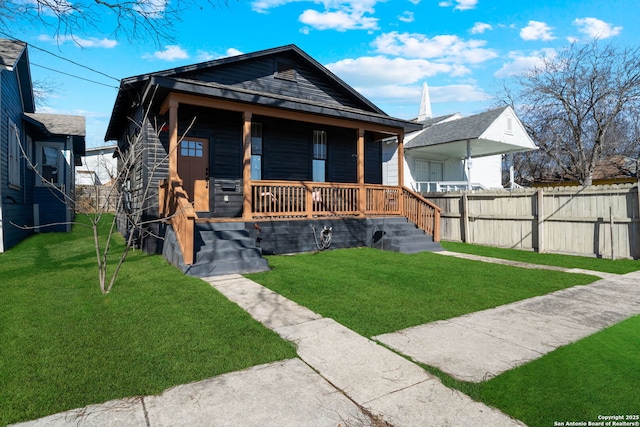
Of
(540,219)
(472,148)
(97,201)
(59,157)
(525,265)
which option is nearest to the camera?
(97,201)

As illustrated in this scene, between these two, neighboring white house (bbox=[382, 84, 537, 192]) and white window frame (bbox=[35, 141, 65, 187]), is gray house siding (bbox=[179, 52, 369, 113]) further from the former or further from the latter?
white window frame (bbox=[35, 141, 65, 187])

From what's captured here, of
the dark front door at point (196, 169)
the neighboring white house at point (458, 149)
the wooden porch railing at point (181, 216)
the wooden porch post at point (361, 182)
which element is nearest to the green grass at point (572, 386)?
the wooden porch railing at point (181, 216)

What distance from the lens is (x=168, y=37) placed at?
26.3 feet

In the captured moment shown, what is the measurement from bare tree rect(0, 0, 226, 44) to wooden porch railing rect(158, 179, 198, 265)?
332 cm

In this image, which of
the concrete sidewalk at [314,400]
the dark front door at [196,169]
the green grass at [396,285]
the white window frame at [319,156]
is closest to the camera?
the concrete sidewalk at [314,400]

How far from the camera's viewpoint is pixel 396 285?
Result: 5824 millimetres

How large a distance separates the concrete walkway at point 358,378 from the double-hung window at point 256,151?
675cm

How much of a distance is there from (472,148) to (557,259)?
33.2 ft

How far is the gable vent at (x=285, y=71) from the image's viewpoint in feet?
37.6

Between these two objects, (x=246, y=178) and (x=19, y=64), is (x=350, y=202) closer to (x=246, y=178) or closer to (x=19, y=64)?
(x=246, y=178)

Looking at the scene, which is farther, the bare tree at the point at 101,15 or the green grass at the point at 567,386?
the bare tree at the point at 101,15

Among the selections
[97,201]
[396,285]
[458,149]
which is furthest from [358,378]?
[458,149]

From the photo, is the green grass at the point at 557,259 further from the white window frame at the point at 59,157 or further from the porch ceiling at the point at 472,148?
the white window frame at the point at 59,157

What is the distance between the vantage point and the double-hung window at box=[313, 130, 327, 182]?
11961 millimetres
